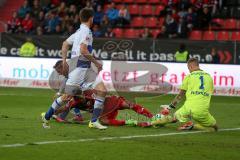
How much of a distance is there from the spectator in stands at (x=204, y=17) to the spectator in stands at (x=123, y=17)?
131 inches

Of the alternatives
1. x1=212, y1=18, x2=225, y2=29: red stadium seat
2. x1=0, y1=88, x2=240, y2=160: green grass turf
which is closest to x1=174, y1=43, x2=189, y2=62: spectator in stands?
x1=212, y1=18, x2=225, y2=29: red stadium seat

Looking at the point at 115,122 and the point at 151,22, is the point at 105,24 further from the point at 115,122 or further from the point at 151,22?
the point at 115,122

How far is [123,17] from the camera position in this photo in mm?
30891

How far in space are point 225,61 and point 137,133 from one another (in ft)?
48.4

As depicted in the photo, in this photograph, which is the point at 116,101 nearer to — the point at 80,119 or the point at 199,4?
the point at 80,119

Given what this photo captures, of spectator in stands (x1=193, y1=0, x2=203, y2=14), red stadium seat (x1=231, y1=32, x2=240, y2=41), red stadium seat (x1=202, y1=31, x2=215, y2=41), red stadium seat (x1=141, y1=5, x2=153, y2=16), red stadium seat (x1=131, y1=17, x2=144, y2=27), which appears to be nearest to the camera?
red stadium seat (x1=231, y1=32, x2=240, y2=41)

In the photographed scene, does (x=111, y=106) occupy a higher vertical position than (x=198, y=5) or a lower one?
lower

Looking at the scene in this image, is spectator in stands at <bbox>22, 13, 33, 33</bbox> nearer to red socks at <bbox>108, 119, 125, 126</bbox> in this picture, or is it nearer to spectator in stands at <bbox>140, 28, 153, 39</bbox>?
spectator in stands at <bbox>140, 28, 153, 39</bbox>

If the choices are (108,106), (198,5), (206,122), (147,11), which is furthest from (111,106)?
(147,11)

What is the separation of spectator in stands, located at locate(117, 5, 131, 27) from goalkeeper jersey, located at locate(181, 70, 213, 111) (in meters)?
17.6

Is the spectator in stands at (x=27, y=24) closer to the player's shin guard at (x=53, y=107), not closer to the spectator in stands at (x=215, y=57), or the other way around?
the spectator in stands at (x=215, y=57)

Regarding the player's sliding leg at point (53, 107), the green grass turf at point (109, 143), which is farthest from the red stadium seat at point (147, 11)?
the player's sliding leg at point (53, 107)

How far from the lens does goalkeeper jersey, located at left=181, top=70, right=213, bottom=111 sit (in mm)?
13164

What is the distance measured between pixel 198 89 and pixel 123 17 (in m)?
18.0
